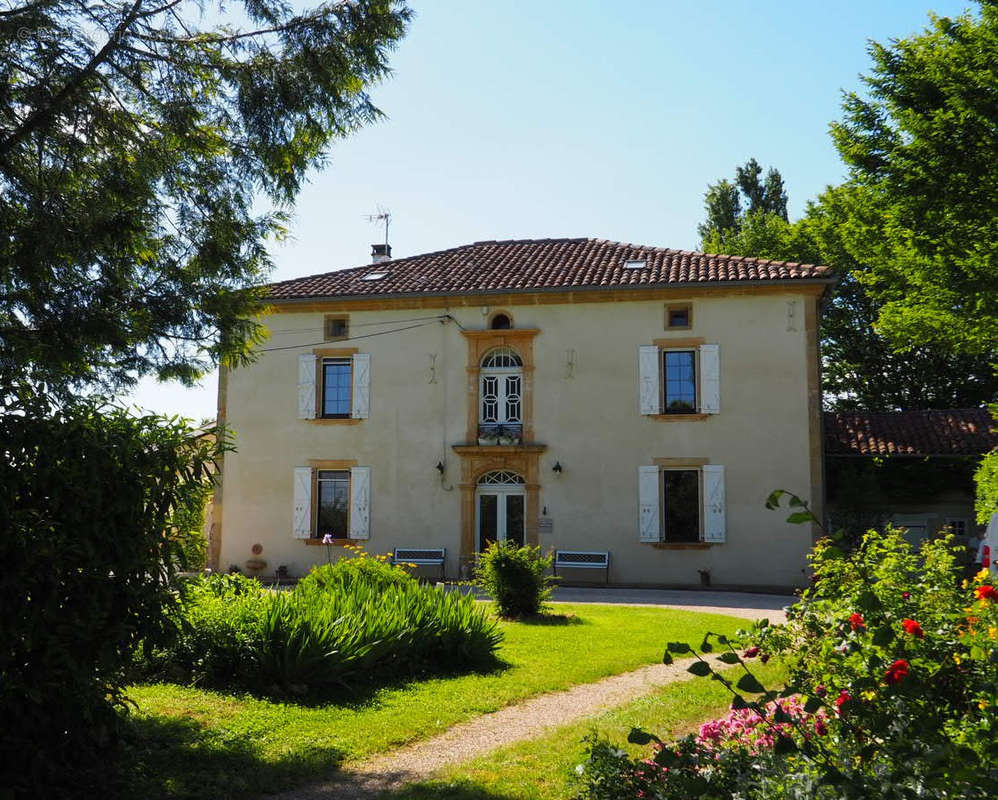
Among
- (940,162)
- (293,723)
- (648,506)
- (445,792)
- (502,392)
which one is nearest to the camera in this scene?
(445,792)

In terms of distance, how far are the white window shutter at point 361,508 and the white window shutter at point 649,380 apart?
614cm

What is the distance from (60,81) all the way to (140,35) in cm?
60

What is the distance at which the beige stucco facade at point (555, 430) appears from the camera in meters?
18.5

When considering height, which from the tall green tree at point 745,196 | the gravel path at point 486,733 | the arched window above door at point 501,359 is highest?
the tall green tree at point 745,196

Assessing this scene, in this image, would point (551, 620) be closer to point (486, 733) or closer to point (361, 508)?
point (486, 733)

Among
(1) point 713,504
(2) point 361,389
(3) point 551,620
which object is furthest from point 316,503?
(3) point 551,620

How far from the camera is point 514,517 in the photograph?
1953 centimetres

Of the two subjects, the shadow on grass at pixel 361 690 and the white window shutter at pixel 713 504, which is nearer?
the shadow on grass at pixel 361 690

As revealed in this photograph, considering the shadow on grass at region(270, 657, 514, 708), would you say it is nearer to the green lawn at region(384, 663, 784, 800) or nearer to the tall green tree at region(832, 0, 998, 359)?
the green lawn at region(384, 663, 784, 800)

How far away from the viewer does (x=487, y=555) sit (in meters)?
12.2

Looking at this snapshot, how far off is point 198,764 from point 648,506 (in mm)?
14413

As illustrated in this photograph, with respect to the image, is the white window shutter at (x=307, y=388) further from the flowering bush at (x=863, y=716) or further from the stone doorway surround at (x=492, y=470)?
the flowering bush at (x=863, y=716)

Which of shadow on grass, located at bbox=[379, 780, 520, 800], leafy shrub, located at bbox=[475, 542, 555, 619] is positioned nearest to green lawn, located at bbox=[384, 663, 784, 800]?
shadow on grass, located at bbox=[379, 780, 520, 800]

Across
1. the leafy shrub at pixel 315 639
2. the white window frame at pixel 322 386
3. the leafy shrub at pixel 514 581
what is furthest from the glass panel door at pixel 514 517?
the leafy shrub at pixel 315 639
